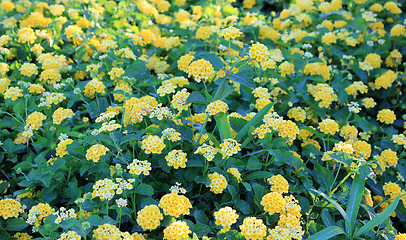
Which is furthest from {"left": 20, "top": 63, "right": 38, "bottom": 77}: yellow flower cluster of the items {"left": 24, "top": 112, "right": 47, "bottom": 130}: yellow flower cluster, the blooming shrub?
{"left": 24, "top": 112, "right": 47, "bottom": 130}: yellow flower cluster

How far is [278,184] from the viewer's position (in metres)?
2.08

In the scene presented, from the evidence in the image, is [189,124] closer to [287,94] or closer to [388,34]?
[287,94]

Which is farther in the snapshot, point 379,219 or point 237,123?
point 237,123

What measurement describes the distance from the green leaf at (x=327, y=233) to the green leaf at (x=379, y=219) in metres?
0.12

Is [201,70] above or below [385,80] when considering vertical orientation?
above

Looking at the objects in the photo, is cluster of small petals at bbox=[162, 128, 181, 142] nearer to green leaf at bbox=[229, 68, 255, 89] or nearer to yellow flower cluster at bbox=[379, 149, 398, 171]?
green leaf at bbox=[229, 68, 255, 89]

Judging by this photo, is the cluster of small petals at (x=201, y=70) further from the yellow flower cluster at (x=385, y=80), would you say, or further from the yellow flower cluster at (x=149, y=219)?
the yellow flower cluster at (x=385, y=80)

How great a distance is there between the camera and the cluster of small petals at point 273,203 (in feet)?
6.24

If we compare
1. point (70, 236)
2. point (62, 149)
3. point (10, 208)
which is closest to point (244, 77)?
point (62, 149)

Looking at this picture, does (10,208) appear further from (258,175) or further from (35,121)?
(258,175)

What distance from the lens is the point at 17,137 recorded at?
2688 mm

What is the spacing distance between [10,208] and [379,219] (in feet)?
6.66

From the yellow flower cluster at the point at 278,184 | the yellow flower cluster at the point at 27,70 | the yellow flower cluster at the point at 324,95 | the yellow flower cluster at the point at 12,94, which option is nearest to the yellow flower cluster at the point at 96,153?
the yellow flower cluster at the point at 278,184

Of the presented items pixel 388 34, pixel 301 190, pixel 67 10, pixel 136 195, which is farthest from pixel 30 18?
pixel 388 34
